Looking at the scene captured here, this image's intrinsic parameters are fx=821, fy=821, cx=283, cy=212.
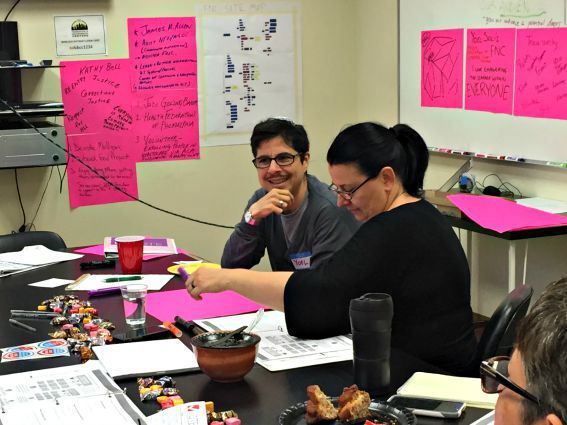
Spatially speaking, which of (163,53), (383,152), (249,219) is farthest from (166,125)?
(383,152)

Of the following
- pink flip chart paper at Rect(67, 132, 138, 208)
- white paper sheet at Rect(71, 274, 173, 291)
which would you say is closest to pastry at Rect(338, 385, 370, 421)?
white paper sheet at Rect(71, 274, 173, 291)

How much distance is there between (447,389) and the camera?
1.64 m

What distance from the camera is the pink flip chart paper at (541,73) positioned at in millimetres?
3760

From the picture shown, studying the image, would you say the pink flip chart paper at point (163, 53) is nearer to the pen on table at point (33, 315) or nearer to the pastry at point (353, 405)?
the pen on table at point (33, 315)

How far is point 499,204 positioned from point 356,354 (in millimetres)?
2371

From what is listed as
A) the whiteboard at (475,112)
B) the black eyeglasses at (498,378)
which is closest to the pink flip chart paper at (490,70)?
the whiteboard at (475,112)

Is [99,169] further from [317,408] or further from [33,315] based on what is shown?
[317,408]

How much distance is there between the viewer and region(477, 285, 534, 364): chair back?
2057 millimetres

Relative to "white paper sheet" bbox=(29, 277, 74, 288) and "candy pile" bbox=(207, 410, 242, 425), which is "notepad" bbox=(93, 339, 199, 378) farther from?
"white paper sheet" bbox=(29, 277, 74, 288)

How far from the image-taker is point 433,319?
2.06 m

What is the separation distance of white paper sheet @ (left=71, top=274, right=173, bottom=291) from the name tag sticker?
1.43 feet

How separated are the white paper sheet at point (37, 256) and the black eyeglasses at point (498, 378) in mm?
2272

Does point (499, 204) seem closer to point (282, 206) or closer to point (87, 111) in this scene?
point (282, 206)

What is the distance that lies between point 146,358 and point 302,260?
3.47ft
